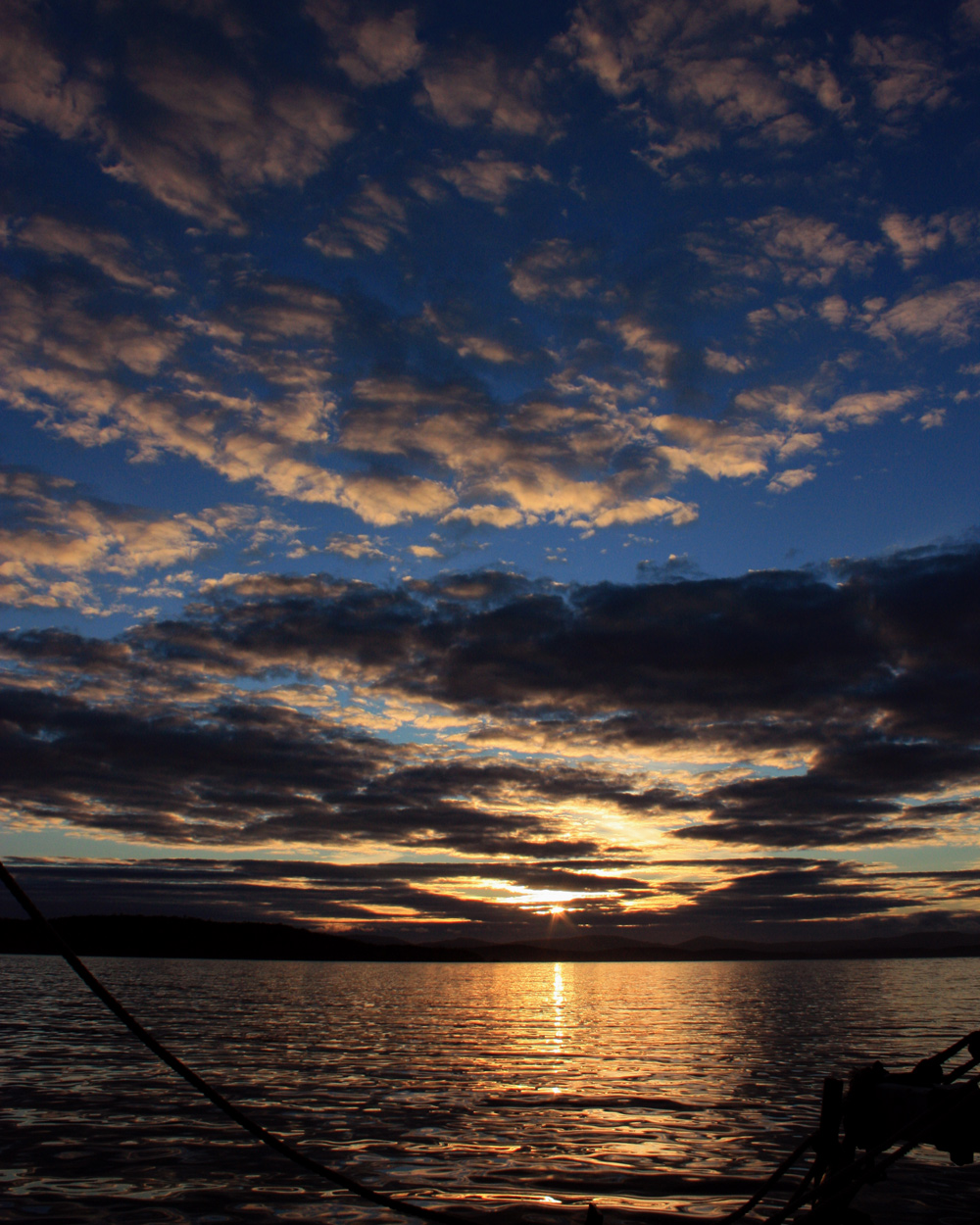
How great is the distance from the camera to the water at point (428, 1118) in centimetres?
1346

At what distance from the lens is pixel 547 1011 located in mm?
66312

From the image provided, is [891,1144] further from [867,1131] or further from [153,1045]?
[153,1045]

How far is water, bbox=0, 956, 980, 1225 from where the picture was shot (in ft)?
44.2

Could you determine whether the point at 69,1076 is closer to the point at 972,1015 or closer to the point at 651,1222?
the point at 651,1222

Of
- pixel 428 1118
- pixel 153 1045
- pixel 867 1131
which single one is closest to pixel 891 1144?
pixel 867 1131

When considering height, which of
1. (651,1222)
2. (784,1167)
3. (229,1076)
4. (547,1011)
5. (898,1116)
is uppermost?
(898,1116)

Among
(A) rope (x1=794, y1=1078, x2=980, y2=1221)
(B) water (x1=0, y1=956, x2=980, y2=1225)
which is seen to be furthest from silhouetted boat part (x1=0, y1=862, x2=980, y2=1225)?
(B) water (x1=0, y1=956, x2=980, y2=1225)

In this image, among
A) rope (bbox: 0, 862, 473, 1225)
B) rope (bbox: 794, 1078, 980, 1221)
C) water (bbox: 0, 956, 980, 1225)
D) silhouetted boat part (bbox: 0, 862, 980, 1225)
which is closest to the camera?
rope (bbox: 0, 862, 473, 1225)

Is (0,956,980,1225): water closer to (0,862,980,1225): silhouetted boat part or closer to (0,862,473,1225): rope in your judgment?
(0,862,980,1225): silhouetted boat part

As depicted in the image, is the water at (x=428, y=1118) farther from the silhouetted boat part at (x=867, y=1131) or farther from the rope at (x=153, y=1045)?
the rope at (x=153, y=1045)

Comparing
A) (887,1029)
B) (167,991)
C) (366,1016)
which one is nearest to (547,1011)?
(366,1016)

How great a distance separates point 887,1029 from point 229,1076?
37029mm

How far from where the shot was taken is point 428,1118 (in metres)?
20.2

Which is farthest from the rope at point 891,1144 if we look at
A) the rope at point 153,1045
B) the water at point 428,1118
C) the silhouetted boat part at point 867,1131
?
the rope at point 153,1045
